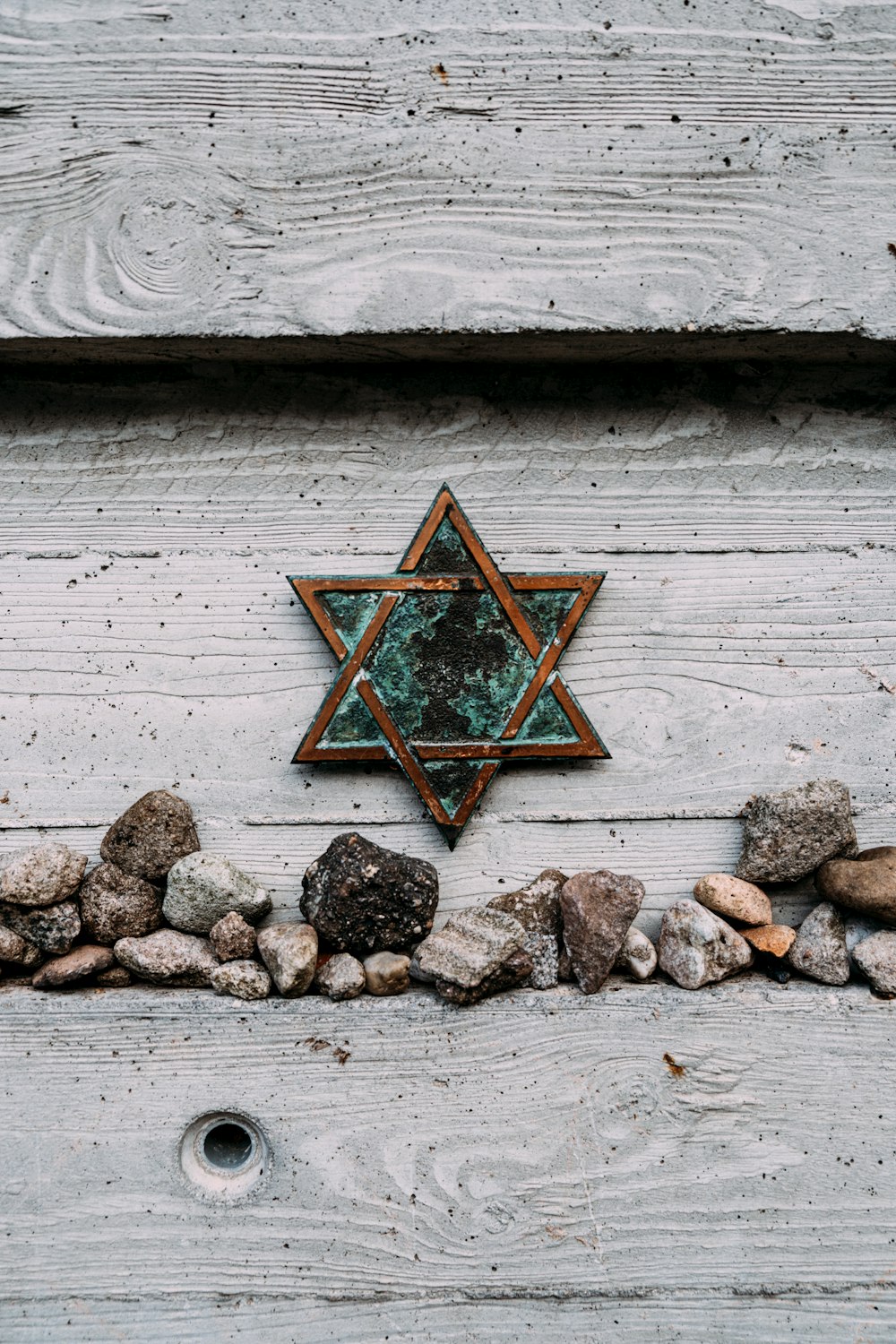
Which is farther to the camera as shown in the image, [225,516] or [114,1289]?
[225,516]

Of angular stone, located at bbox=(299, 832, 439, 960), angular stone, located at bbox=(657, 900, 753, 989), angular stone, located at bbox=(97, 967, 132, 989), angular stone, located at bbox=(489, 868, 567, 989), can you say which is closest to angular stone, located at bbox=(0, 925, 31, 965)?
angular stone, located at bbox=(97, 967, 132, 989)

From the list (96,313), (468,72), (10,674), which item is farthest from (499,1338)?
(468,72)

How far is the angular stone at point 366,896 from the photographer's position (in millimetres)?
1146

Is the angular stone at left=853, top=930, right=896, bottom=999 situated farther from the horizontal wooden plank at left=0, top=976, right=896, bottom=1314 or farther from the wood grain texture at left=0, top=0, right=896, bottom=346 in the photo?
the wood grain texture at left=0, top=0, right=896, bottom=346

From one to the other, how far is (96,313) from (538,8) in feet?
2.62

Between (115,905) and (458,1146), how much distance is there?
621 mm

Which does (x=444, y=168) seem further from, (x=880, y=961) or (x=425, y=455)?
(x=880, y=961)

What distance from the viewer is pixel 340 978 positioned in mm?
1156

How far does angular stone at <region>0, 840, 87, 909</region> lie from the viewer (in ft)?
3.81

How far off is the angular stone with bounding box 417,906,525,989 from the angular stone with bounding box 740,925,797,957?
0.35 meters

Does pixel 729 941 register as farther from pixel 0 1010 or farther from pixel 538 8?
pixel 538 8

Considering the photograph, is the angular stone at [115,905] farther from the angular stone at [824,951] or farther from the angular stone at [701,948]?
the angular stone at [824,951]

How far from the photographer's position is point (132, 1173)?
1160mm

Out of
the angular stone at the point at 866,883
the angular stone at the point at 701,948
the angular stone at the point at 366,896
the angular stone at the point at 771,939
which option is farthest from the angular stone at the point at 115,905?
the angular stone at the point at 866,883
